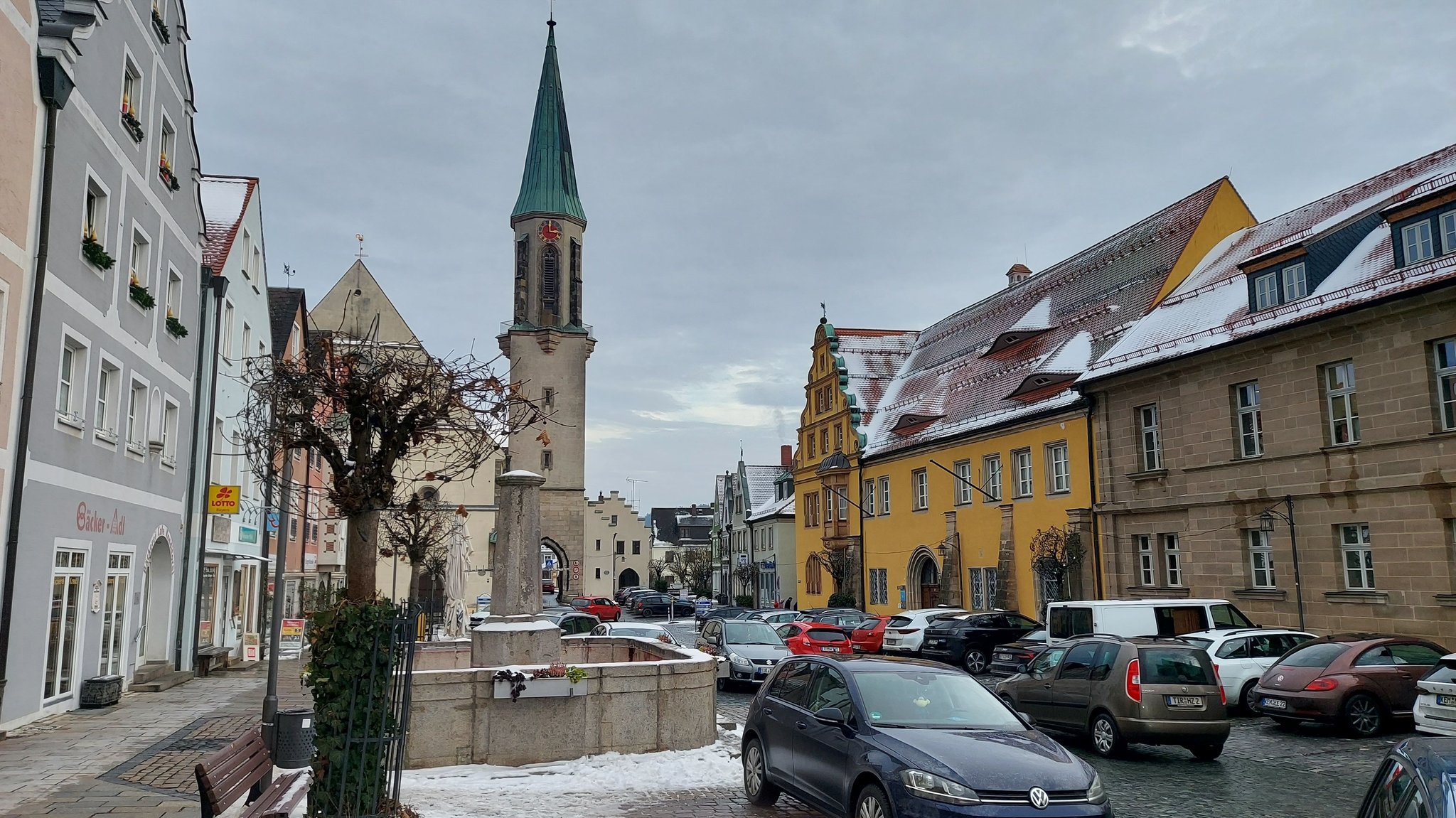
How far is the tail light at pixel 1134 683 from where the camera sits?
1283cm

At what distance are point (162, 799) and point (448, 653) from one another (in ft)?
24.7

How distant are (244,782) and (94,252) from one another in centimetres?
1153

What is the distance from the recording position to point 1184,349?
26.3 metres

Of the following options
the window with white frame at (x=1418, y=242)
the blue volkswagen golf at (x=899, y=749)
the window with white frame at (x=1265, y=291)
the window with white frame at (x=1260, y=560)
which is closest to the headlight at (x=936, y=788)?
the blue volkswagen golf at (x=899, y=749)

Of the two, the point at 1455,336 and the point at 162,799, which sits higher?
the point at 1455,336

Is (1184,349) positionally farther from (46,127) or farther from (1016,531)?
(46,127)

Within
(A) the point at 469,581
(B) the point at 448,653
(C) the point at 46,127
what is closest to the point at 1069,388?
(B) the point at 448,653

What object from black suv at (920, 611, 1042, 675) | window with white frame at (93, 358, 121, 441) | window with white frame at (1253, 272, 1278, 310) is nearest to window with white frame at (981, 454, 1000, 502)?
black suv at (920, 611, 1042, 675)

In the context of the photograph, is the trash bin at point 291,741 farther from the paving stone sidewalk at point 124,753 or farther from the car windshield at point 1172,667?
the car windshield at point 1172,667

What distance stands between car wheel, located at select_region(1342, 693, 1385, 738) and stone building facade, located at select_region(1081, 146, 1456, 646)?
20.4 ft

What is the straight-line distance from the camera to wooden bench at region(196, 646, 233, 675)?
75.4 ft

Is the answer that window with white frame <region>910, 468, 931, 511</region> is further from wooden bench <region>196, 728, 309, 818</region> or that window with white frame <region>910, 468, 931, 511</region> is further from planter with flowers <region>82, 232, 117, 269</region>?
wooden bench <region>196, 728, 309, 818</region>

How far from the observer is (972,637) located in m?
27.0

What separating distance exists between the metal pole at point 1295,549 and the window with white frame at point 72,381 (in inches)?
917
